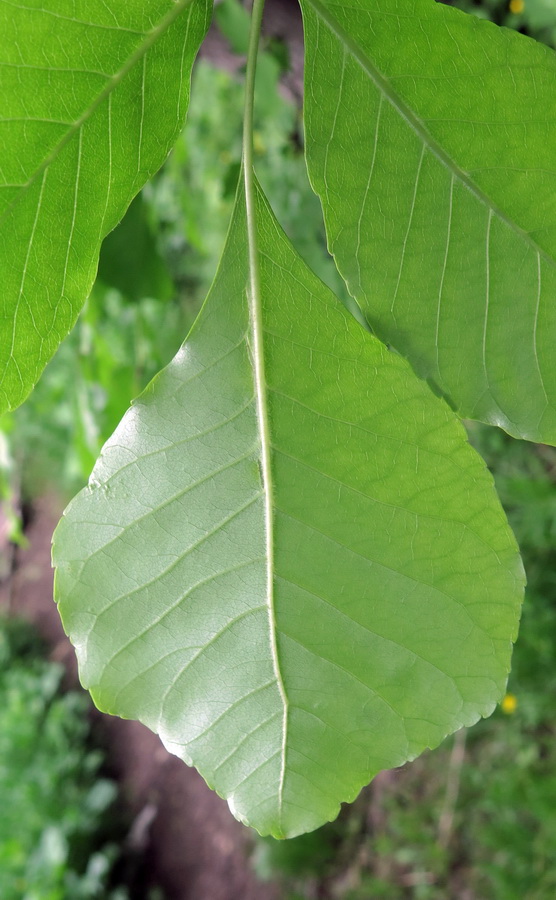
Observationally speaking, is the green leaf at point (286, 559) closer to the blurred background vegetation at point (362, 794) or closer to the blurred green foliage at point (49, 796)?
the blurred background vegetation at point (362, 794)

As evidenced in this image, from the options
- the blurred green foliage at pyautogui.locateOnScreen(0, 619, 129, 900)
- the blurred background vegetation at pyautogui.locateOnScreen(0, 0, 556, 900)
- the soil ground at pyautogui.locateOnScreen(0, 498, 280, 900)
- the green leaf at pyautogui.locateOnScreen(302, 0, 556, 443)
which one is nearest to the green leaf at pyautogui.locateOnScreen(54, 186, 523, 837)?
the green leaf at pyautogui.locateOnScreen(302, 0, 556, 443)

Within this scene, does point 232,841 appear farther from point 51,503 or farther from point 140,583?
point 140,583

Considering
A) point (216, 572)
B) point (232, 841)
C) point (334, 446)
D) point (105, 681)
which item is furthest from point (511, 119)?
point (232, 841)

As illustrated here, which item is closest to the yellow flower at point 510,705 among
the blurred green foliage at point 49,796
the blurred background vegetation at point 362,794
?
the blurred background vegetation at point 362,794

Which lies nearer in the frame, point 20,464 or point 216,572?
point 216,572

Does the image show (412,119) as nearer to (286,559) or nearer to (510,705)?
(286,559)

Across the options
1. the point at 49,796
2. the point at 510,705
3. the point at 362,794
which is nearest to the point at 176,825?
the point at 49,796
